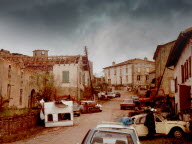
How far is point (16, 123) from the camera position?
60.3ft

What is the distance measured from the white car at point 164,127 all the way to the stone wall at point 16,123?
922 cm

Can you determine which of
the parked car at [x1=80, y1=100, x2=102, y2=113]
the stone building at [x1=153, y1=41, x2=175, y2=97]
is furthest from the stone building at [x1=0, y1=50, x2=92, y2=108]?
the stone building at [x1=153, y1=41, x2=175, y2=97]

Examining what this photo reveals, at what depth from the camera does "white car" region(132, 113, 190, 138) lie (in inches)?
543

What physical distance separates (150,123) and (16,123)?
34.1ft

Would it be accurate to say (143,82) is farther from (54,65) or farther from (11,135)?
(11,135)

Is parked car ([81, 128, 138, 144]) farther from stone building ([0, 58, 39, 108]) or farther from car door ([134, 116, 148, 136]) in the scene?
stone building ([0, 58, 39, 108])

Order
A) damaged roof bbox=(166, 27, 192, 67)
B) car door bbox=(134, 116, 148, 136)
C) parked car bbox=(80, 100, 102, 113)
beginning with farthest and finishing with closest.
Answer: parked car bbox=(80, 100, 102, 113), car door bbox=(134, 116, 148, 136), damaged roof bbox=(166, 27, 192, 67)

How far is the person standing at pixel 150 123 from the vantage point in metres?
13.7

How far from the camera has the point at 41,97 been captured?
2814 cm

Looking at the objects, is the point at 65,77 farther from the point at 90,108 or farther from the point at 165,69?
the point at 165,69

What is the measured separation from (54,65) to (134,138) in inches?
1380

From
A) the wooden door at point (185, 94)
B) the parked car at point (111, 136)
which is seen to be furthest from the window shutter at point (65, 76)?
the parked car at point (111, 136)

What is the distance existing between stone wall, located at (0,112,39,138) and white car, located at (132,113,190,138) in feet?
30.2

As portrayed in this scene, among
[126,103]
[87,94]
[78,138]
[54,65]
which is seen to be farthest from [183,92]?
[87,94]
